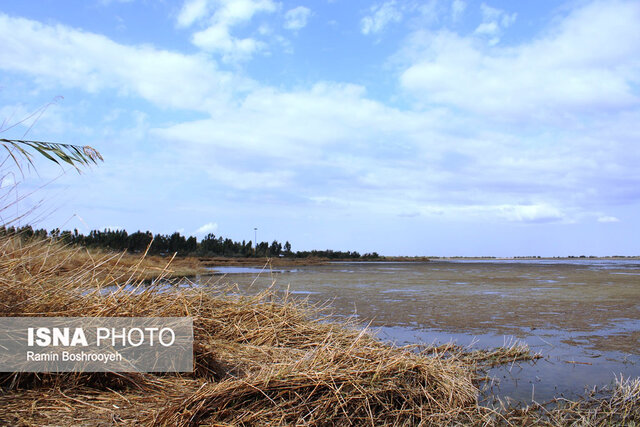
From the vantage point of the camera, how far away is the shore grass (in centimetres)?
298

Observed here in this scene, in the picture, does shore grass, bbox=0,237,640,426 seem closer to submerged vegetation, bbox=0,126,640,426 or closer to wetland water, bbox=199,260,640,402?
submerged vegetation, bbox=0,126,640,426

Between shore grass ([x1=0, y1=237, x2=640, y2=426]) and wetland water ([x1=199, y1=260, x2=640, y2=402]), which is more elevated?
shore grass ([x1=0, y1=237, x2=640, y2=426])

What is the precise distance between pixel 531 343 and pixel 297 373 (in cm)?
453

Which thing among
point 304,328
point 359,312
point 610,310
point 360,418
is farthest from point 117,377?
point 610,310

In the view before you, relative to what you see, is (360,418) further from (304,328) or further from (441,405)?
(304,328)

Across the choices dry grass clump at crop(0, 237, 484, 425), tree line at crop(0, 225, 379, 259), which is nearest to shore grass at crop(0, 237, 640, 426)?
dry grass clump at crop(0, 237, 484, 425)

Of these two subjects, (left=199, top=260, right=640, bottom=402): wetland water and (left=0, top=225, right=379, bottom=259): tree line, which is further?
(left=0, top=225, right=379, bottom=259): tree line

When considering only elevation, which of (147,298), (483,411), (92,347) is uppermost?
(147,298)

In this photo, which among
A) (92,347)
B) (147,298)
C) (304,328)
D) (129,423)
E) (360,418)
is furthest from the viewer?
(304,328)

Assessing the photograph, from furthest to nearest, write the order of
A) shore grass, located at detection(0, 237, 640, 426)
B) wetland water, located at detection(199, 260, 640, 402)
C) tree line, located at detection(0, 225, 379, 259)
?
tree line, located at detection(0, 225, 379, 259)
wetland water, located at detection(199, 260, 640, 402)
shore grass, located at detection(0, 237, 640, 426)

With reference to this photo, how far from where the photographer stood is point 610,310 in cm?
991

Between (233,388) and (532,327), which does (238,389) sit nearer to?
(233,388)

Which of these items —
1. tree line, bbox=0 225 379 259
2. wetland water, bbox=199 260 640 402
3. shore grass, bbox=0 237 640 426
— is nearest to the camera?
shore grass, bbox=0 237 640 426

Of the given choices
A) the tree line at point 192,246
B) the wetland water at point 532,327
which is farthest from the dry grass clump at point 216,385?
the tree line at point 192,246
